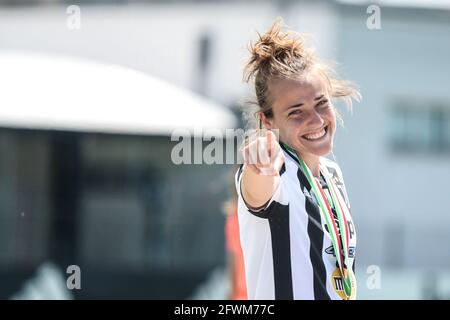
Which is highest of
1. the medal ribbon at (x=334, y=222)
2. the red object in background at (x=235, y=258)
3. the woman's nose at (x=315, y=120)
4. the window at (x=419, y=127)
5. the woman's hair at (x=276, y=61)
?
the window at (x=419, y=127)

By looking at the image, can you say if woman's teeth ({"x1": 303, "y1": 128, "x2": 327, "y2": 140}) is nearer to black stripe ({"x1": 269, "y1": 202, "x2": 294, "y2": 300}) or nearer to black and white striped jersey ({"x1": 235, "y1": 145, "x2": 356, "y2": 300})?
black and white striped jersey ({"x1": 235, "y1": 145, "x2": 356, "y2": 300})

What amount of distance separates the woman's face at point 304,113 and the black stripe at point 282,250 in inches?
8.4

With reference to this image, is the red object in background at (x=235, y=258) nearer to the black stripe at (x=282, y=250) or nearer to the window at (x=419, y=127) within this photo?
the black stripe at (x=282, y=250)

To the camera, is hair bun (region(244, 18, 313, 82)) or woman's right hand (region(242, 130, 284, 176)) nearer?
woman's right hand (region(242, 130, 284, 176))

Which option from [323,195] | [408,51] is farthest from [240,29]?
[323,195]

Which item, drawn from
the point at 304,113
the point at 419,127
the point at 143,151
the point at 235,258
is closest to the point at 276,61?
the point at 304,113

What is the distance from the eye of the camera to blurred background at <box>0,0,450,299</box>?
10055mm

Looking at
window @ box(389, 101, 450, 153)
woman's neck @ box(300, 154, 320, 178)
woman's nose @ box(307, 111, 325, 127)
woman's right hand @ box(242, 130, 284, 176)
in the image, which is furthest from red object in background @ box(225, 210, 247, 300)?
window @ box(389, 101, 450, 153)

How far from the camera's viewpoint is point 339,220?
2.36 meters

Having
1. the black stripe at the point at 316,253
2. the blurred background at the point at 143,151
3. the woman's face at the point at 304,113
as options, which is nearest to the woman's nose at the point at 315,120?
the woman's face at the point at 304,113

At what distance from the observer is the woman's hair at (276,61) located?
2.38m

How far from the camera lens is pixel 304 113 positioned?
237 cm

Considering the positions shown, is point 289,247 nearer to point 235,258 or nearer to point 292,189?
point 292,189
